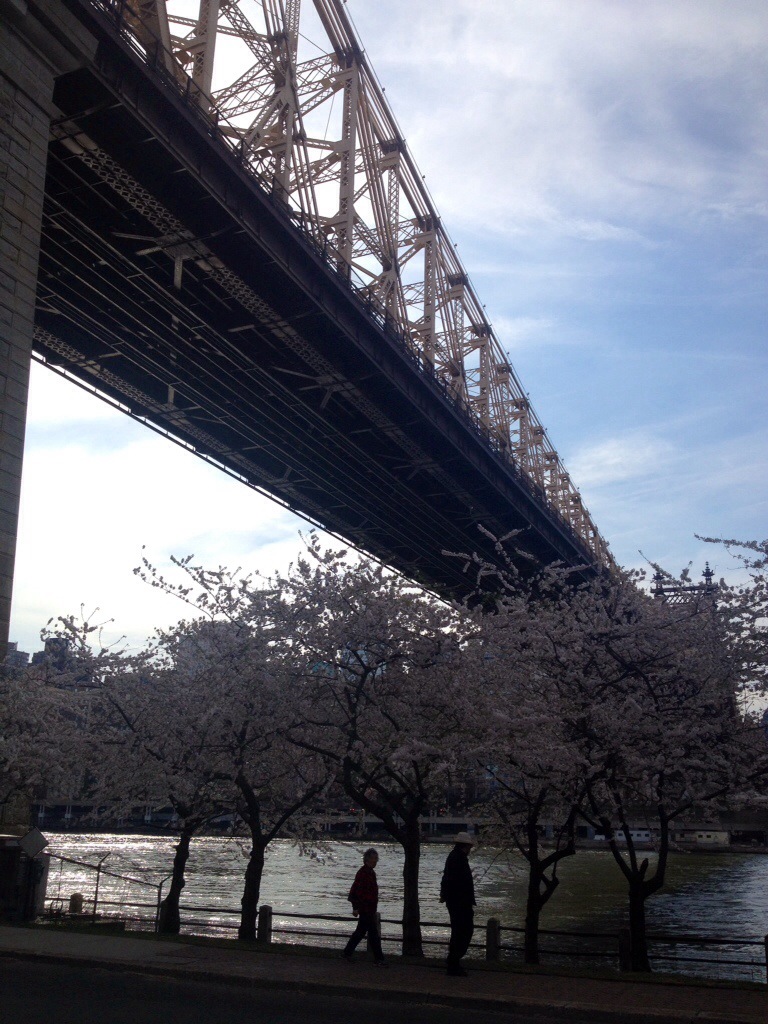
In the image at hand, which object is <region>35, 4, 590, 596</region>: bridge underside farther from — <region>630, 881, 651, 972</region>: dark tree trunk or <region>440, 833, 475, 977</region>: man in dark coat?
<region>440, 833, 475, 977</region>: man in dark coat

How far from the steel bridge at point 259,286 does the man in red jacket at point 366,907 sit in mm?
9219

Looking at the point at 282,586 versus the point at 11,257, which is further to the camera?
the point at 282,586

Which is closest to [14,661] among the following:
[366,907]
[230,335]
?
[230,335]

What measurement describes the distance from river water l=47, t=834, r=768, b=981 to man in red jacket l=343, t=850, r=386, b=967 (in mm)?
4034

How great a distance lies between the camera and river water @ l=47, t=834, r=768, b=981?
28.3m

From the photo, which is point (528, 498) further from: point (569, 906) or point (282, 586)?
point (282, 586)

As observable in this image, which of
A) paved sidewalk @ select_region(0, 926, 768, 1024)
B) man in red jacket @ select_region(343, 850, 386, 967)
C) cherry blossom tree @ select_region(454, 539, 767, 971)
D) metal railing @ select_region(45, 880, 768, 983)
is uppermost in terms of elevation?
cherry blossom tree @ select_region(454, 539, 767, 971)

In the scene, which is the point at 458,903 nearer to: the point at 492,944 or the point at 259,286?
the point at 492,944

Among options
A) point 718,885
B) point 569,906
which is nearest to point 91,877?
point 569,906

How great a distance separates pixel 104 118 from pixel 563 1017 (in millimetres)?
21849

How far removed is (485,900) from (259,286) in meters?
34.1

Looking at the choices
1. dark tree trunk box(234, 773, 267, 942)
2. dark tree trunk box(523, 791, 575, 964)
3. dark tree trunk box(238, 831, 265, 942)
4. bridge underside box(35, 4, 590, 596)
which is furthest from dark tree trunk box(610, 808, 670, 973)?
bridge underside box(35, 4, 590, 596)

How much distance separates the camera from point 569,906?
48469 mm

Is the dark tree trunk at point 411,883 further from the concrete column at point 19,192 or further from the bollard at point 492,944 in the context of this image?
the concrete column at point 19,192
